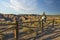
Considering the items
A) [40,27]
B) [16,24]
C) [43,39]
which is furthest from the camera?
[40,27]

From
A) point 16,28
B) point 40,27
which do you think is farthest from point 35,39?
point 40,27

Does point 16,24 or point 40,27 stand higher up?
point 16,24

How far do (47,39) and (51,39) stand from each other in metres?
0.33

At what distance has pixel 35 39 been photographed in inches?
394

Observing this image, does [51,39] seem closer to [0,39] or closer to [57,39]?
[57,39]

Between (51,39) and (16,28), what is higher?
(16,28)

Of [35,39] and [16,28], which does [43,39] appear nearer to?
[35,39]

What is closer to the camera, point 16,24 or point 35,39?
point 16,24

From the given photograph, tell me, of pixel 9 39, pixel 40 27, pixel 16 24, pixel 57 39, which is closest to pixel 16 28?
pixel 16 24

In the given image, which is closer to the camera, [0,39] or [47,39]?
[0,39]

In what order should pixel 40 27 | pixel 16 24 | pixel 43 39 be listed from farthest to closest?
pixel 40 27 < pixel 43 39 < pixel 16 24

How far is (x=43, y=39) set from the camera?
10.0 metres

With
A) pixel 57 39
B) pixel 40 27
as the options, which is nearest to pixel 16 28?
pixel 57 39

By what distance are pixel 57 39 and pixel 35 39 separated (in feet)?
5.57
